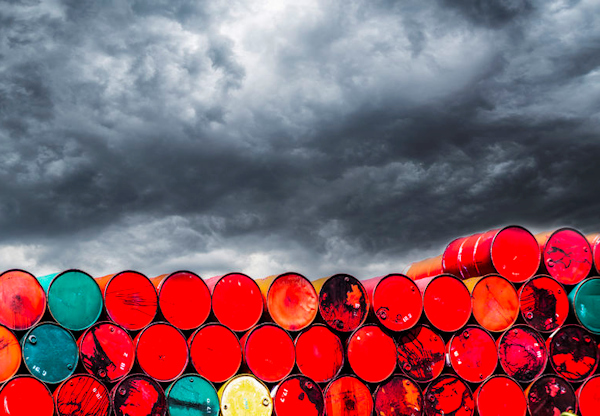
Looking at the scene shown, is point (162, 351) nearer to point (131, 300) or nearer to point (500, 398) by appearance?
point (131, 300)

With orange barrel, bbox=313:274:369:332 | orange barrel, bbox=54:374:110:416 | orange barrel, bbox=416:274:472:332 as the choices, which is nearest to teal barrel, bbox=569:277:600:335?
orange barrel, bbox=416:274:472:332

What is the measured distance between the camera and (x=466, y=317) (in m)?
8.05

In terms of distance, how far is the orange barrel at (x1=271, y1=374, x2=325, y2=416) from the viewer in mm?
7402

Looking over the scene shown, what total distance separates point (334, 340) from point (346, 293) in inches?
24.3

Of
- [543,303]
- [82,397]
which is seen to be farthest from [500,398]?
[82,397]

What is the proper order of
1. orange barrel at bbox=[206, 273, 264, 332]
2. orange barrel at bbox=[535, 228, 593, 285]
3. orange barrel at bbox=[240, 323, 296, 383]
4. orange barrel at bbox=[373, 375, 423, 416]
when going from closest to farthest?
orange barrel at bbox=[240, 323, 296, 383], orange barrel at bbox=[206, 273, 264, 332], orange barrel at bbox=[373, 375, 423, 416], orange barrel at bbox=[535, 228, 593, 285]

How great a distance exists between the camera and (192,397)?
7203 mm

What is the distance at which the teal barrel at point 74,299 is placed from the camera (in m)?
6.94

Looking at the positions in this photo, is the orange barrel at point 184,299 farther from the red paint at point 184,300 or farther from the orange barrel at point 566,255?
the orange barrel at point 566,255

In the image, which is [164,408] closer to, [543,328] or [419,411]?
[419,411]

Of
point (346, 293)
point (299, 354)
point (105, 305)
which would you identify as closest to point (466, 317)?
point (346, 293)

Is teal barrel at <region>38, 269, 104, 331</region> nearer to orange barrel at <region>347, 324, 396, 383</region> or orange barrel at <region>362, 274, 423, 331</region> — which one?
orange barrel at <region>347, 324, 396, 383</region>

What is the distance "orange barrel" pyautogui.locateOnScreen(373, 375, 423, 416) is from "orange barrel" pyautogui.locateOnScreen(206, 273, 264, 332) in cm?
184

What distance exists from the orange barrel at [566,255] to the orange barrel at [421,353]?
2021 millimetres
